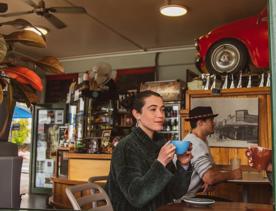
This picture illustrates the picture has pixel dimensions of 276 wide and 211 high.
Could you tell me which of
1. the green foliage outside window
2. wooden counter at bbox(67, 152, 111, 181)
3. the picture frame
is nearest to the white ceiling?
the picture frame

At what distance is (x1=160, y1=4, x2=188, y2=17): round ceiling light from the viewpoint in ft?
20.5

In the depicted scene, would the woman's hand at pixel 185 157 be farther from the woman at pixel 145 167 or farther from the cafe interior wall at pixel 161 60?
the cafe interior wall at pixel 161 60

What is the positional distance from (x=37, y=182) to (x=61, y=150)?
310 centimetres

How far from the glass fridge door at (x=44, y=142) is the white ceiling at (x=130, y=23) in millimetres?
1644

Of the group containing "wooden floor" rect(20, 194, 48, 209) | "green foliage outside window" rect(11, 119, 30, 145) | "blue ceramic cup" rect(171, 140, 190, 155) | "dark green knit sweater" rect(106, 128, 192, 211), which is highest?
"green foliage outside window" rect(11, 119, 30, 145)

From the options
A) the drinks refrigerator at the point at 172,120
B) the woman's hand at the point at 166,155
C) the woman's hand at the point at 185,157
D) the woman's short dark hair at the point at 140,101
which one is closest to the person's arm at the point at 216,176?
the woman's hand at the point at 185,157

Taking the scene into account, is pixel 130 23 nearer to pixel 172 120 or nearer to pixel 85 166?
pixel 172 120

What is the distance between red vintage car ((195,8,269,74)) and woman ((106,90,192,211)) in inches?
160

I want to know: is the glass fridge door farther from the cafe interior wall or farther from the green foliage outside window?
the cafe interior wall

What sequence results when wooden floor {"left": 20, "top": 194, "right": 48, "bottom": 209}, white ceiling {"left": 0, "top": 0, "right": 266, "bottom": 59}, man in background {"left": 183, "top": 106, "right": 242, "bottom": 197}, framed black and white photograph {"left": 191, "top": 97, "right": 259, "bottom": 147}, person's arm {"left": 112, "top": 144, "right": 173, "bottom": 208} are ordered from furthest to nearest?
1. wooden floor {"left": 20, "top": 194, "right": 48, "bottom": 209}
2. white ceiling {"left": 0, "top": 0, "right": 266, "bottom": 59}
3. framed black and white photograph {"left": 191, "top": 97, "right": 259, "bottom": 147}
4. man in background {"left": 183, "top": 106, "right": 242, "bottom": 197}
5. person's arm {"left": 112, "top": 144, "right": 173, "bottom": 208}

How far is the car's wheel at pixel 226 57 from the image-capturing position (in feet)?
20.1

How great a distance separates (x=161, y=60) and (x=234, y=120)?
158 inches

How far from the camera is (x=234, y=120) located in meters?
5.70

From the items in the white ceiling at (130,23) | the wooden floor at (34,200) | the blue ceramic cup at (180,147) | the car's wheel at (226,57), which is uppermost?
the white ceiling at (130,23)
